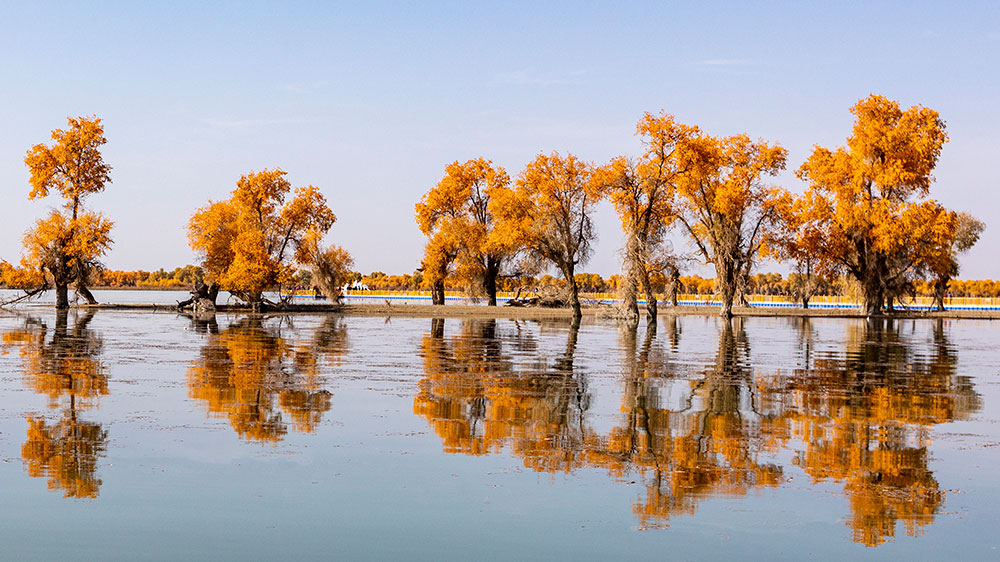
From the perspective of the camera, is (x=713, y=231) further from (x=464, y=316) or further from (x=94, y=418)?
(x=94, y=418)

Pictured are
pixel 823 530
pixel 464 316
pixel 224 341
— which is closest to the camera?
pixel 823 530

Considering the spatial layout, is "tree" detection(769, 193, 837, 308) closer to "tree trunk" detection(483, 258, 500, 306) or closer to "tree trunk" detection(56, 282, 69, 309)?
"tree trunk" detection(483, 258, 500, 306)

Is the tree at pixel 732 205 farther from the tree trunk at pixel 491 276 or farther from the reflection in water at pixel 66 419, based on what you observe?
the reflection in water at pixel 66 419

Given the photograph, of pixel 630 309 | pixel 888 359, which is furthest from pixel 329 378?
pixel 630 309

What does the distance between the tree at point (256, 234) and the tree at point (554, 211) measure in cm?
1573

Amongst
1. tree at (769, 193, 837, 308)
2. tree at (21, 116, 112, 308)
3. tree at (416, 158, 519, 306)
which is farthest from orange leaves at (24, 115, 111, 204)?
tree at (769, 193, 837, 308)

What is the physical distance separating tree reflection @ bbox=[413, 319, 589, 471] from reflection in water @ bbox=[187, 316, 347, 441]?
6.06 ft

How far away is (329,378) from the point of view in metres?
19.7

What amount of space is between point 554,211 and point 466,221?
1471 centimetres

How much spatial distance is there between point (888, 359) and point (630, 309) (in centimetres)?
2910

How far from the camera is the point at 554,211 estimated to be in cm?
6594

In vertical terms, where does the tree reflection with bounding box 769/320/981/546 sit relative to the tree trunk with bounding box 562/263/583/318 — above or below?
below

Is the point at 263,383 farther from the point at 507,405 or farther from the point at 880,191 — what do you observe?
the point at 880,191

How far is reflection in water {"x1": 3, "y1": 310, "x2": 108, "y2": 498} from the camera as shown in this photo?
9602 mm
